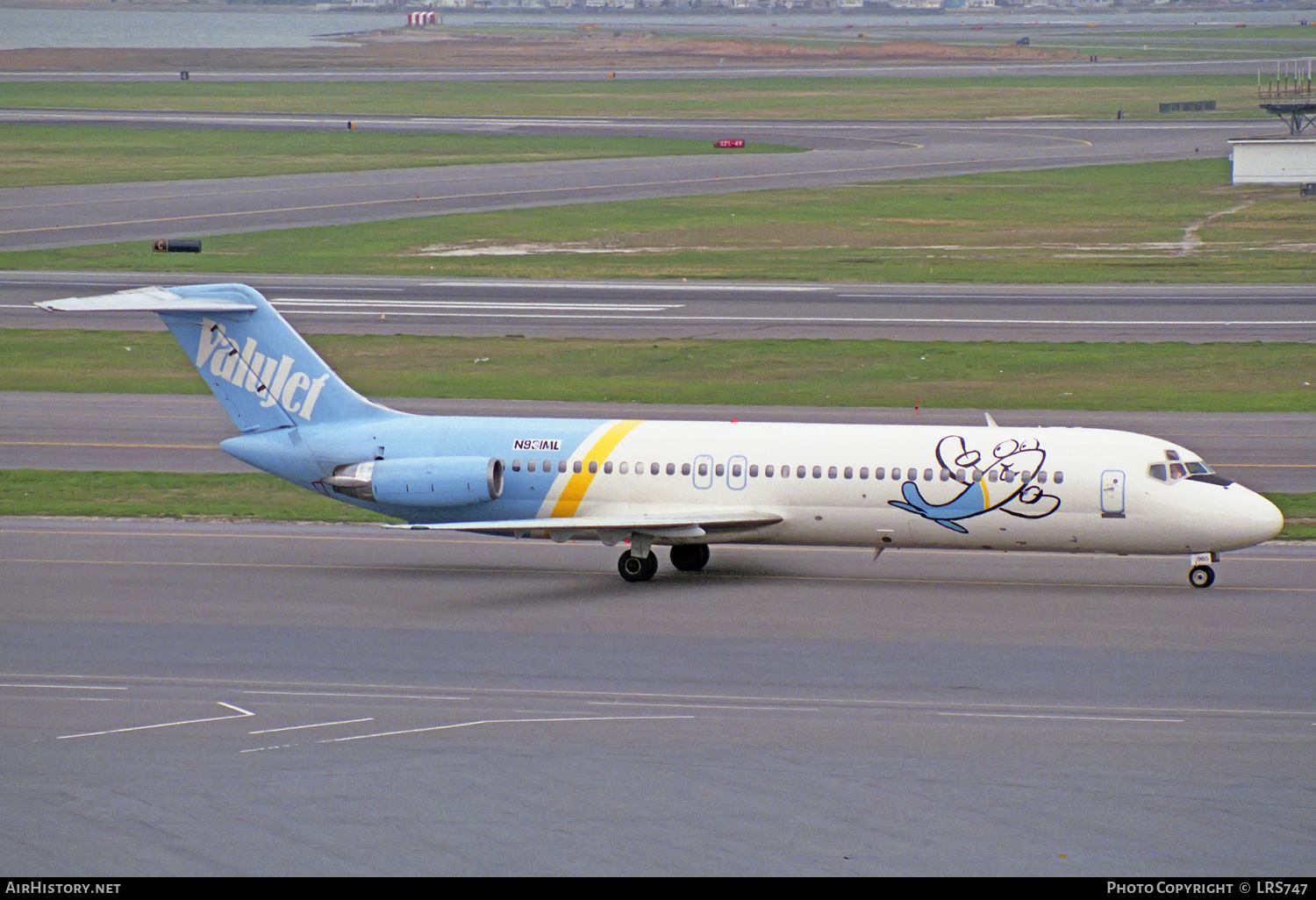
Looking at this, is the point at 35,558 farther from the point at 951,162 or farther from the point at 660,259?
the point at 951,162

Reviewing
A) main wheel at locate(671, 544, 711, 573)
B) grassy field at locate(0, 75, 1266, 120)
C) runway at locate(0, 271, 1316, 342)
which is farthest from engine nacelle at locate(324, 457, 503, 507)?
grassy field at locate(0, 75, 1266, 120)

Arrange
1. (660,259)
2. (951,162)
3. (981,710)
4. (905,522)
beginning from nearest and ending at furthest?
(981,710)
(905,522)
(660,259)
(951,162)

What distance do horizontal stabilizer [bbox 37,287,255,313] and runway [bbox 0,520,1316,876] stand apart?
5605mm

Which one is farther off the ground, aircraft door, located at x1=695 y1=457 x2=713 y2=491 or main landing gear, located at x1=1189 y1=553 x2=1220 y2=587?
aircraft door, located at x1=695 y1=457 x2=713 y2=491

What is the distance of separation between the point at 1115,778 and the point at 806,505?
508 inches

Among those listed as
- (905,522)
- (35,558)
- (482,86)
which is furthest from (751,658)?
(482,86)

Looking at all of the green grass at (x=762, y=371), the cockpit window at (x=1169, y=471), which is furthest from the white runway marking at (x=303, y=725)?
the green grass at (x=762, y=371)

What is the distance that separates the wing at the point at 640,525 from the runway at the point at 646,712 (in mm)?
1212

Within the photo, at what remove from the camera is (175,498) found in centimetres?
4375

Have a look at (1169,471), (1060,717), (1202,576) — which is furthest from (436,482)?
(1202,576)

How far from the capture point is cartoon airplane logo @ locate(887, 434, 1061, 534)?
34562mm

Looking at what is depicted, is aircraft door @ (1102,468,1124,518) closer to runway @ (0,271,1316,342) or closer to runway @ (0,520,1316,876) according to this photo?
runway @ (0,520,1316,876)

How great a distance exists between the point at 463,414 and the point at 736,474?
1901cm

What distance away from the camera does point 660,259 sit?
8731 centimetres
